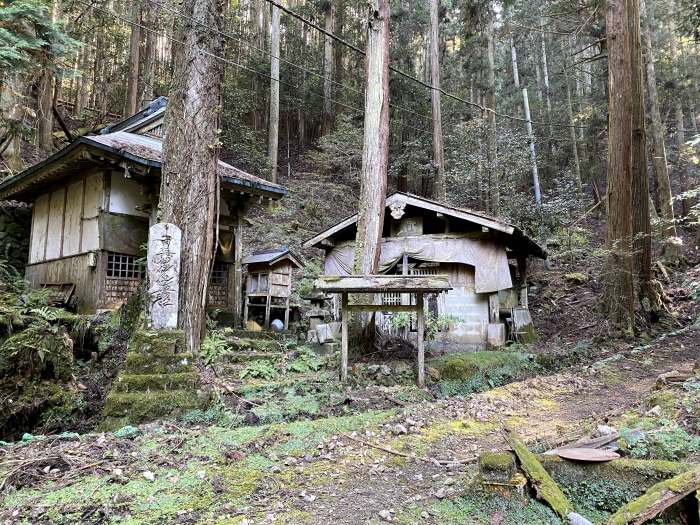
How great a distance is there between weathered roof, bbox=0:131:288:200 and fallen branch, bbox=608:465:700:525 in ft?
34.5

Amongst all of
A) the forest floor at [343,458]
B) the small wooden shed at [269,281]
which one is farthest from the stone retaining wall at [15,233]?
the forest floor at [343,458]

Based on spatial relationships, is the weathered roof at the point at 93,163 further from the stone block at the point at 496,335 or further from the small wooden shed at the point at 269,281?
the stone block at the point at 496,335

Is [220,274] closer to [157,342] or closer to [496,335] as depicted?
[157,342]

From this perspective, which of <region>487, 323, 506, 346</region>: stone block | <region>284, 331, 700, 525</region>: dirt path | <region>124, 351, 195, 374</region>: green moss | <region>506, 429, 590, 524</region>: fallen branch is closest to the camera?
<region>506, 429, 590, 524</region>: fallen branch

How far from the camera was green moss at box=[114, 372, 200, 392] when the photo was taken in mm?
5609

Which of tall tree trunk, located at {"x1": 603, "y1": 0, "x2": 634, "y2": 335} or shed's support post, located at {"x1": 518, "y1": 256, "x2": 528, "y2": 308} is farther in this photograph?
shed's support post, located at {"x1": 518, "y1": 256, "x2": 528, "y2": 308}

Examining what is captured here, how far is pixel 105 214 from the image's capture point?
35.8ft

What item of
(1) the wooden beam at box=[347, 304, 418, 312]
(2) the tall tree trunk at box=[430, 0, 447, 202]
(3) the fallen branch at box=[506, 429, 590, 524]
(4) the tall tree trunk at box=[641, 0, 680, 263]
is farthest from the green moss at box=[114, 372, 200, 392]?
(4) the tall tree trunk at box=[641, 0, 680, 263]

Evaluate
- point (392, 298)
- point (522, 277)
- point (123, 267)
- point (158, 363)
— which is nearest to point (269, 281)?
point (392, 298)

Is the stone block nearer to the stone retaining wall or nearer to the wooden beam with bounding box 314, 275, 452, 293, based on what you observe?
the wooden beam with bounding box 314, 275, 452, 293

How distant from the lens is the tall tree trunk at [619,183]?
420 inches

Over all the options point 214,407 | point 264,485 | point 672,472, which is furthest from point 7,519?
point 672,472

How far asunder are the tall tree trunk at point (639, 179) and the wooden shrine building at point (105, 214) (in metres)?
9.96

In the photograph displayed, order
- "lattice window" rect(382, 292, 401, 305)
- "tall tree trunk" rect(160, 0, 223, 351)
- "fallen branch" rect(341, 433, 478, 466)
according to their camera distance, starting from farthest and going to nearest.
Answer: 1. "lattice window" rect(382, 292, 401, 305)
2. "tall tree trunk" rect(160, 0, 223, 351)
3. "fallen branch" rect(341, 433, 478, 466)
